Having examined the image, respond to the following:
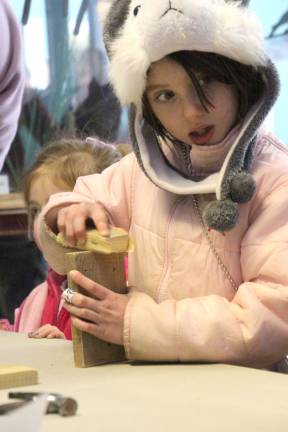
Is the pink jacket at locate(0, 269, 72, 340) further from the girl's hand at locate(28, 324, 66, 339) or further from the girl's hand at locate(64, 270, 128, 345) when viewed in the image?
the girl's hand at locate(64, 270, 128, 345)

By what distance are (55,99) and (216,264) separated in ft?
7.47

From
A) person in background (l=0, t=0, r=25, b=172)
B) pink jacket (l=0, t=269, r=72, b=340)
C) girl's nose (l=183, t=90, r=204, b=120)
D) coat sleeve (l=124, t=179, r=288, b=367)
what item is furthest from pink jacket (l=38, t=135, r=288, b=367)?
person in background (l=0, t=0, r=25, b=172)

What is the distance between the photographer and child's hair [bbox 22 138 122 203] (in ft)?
7.12

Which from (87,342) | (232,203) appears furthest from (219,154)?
(87,342)

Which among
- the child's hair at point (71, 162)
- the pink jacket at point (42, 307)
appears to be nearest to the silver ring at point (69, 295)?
the pink jacket at point (42, 307)

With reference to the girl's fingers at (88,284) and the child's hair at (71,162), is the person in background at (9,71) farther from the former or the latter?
the girl's fingers at (88,284)

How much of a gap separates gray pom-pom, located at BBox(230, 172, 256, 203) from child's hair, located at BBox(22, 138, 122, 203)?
3.28 feet

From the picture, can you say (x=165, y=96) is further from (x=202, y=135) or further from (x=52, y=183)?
(x=52, y=183)

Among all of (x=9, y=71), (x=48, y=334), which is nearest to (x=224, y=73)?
(x=48, y=334)

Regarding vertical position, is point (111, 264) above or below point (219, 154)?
below

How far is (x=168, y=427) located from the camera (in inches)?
31.7

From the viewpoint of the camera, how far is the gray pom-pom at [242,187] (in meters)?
1.17

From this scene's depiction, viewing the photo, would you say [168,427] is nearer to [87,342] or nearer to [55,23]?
[87,342]

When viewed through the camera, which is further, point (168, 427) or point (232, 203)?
point (232, 203)
